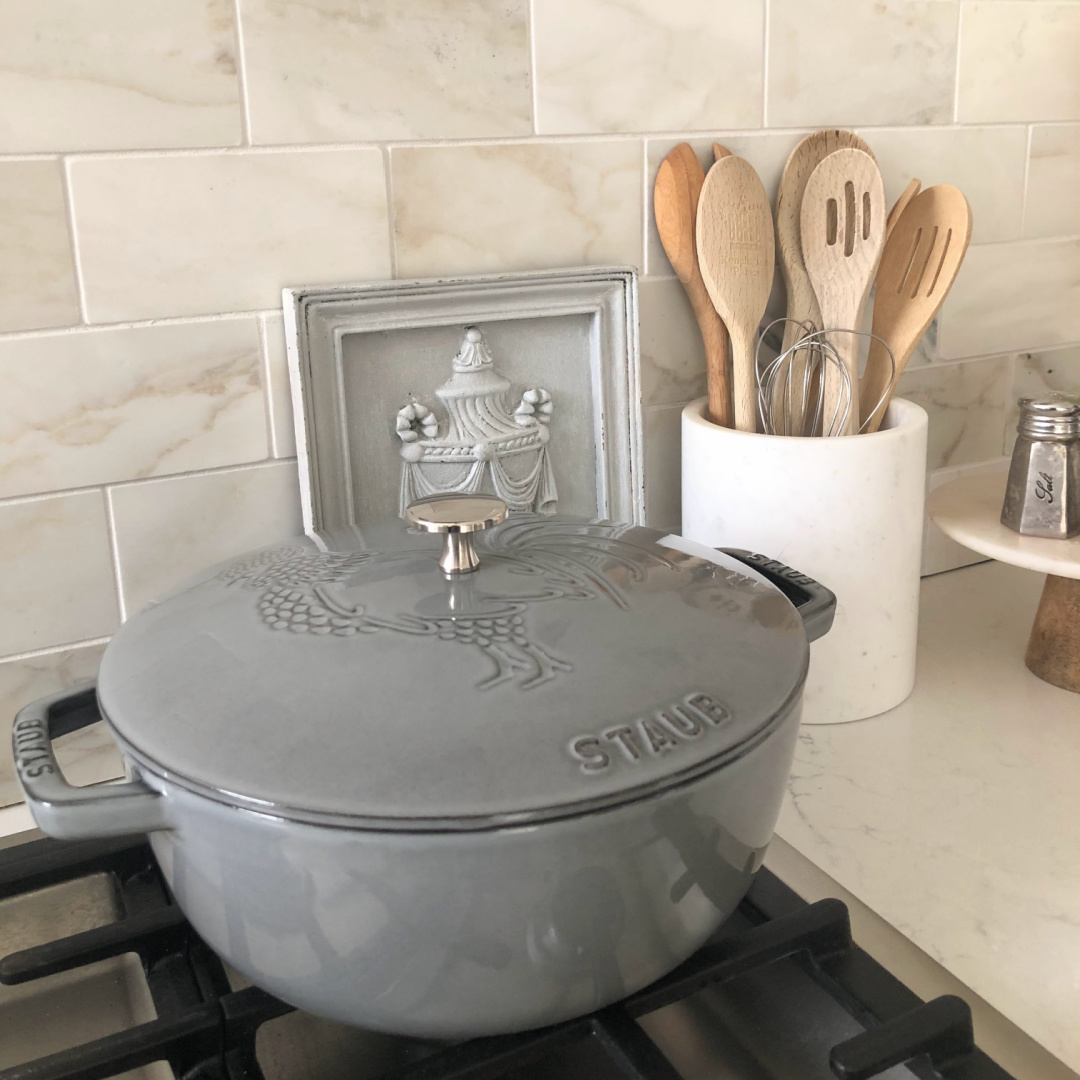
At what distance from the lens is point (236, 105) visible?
0.67m

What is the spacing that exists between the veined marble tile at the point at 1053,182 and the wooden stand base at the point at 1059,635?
383mm

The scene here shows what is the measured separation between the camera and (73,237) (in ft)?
2.11

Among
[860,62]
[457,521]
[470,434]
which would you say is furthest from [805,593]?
[860,62]

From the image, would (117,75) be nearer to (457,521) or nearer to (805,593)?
(457,521)

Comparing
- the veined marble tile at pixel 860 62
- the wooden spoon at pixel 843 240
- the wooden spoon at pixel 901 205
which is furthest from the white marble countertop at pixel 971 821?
the veined marble tile at pixel 860 62

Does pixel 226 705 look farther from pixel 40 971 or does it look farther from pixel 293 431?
pixel 293 431

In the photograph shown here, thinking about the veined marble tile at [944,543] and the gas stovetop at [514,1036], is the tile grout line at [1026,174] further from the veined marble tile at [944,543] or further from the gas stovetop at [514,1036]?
the gas stovetop at [514,1036]

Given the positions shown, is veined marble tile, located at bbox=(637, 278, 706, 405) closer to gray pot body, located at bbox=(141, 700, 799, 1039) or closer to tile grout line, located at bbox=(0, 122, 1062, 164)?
tile grout line, located at bbox=(0, 122, 1062, 164)

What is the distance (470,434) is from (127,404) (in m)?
0.23

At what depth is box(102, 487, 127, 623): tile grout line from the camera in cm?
69

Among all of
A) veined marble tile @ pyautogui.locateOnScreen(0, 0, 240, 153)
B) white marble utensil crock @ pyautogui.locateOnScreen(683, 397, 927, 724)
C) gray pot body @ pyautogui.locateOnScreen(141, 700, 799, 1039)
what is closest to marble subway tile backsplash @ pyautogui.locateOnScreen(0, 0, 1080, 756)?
veined marble tile @ pyautogui.locateOnScreen(0, 0, 240, 153)

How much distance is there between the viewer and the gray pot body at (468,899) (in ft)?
1.20

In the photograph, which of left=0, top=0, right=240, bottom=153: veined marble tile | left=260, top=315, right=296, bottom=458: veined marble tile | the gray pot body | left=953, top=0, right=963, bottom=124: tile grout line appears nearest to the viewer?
the gray pot body

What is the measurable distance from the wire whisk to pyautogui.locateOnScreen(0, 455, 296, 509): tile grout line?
14.4 inches
